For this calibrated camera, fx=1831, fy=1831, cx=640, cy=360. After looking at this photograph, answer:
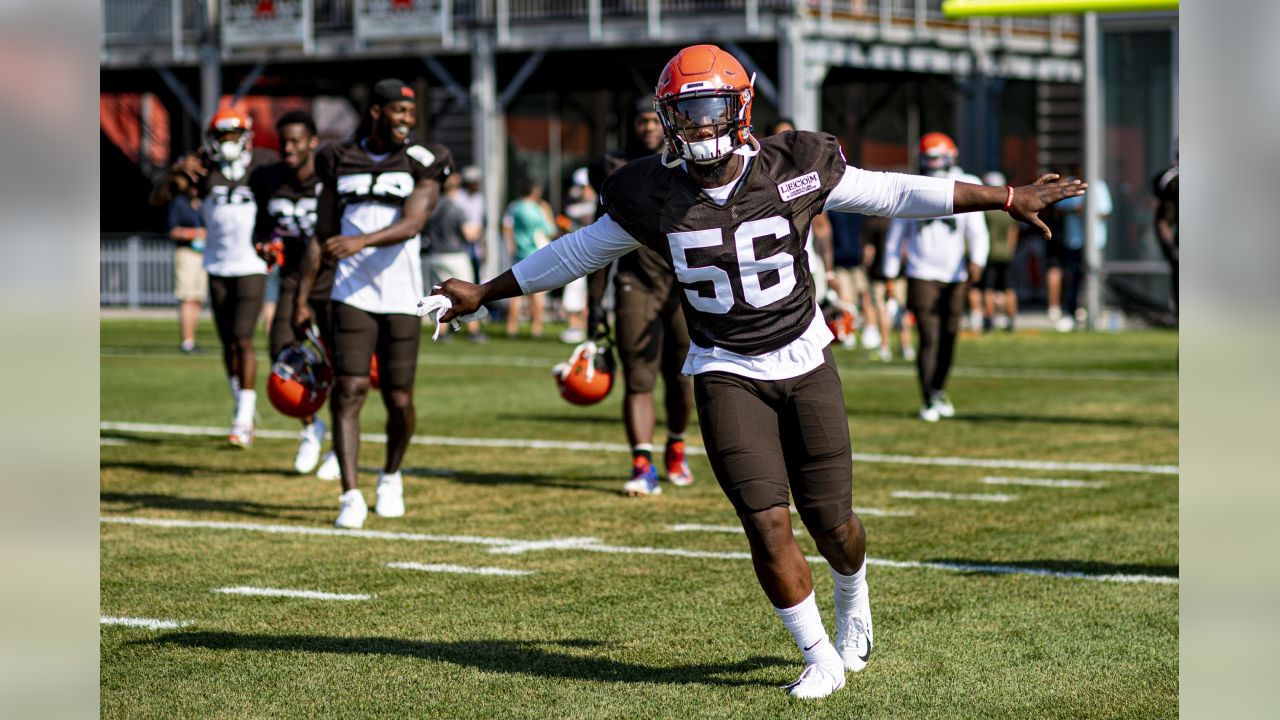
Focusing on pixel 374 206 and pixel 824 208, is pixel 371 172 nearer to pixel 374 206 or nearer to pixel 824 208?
pixel 374 206

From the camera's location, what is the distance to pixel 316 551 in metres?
8.20

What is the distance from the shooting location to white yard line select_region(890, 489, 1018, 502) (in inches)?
384

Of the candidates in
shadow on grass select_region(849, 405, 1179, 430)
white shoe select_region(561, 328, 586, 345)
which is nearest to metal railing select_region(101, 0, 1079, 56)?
white shoe select_region(561, 328, 586, 345)

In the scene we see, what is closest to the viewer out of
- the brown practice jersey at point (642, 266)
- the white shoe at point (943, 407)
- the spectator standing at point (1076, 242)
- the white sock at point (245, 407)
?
the brown practice jersey at point (642, 266)

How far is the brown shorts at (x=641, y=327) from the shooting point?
997cm

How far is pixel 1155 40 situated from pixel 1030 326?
430 cm

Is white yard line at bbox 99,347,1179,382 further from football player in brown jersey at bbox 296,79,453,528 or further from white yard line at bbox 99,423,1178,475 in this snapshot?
football player in brown jersey at bbox 296,79,453,528

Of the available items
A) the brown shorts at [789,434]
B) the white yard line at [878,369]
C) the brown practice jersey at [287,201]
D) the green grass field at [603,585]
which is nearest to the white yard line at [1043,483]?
the green grass field at [603,585]

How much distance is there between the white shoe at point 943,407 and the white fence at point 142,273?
1968cm

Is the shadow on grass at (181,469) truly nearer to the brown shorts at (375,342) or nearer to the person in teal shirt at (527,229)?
the brown shorts at (375,342)

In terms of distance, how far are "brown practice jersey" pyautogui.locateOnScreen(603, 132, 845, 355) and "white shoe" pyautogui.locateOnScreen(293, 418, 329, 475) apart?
5.74 meters
